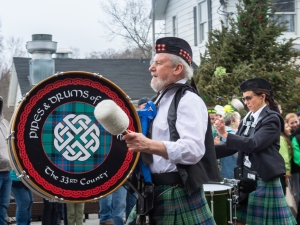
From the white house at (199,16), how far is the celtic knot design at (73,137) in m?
11.9

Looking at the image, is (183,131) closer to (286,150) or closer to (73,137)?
(73,137)

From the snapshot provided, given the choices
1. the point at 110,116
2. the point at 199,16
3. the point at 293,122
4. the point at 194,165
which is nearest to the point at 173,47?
the point at 194,165

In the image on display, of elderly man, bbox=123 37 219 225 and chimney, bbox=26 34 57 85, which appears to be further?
chimney, bbox=26 34 57 85

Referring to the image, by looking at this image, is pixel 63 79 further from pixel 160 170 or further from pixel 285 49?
pixel 285 49

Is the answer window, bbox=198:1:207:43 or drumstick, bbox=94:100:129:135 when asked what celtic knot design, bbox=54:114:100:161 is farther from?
window, bbox=198:1:207:43

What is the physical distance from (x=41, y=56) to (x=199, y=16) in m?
10.5

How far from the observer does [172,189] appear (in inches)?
140

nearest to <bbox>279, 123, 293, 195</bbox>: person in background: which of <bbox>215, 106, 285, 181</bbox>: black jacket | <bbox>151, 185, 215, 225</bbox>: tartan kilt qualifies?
<bbox>215, 106, 285, 181</bbox>: black jacket

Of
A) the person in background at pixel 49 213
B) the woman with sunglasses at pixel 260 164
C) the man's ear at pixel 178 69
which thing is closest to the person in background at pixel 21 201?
the person in background at pixel 49 213

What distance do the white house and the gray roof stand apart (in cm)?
167

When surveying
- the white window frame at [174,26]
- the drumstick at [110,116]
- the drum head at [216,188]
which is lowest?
the drum head at [216,188]

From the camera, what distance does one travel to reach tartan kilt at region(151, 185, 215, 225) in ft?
11.7

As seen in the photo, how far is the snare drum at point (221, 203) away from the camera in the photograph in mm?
5539

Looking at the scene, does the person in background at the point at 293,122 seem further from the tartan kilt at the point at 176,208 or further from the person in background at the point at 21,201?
the tartan kilt at the point at 176,208
